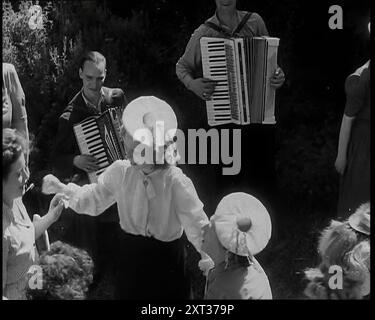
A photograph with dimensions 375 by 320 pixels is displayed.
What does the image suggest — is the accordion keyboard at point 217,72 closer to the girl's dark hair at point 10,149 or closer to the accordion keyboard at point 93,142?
the accordion keyboard at point 93,142

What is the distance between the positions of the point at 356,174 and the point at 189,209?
3.43 ft

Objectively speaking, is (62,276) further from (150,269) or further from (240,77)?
(240,77)

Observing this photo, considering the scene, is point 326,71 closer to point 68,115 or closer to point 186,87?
point 186,87

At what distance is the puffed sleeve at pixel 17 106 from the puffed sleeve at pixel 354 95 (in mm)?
1804

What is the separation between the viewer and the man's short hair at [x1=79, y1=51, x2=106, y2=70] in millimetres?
5719

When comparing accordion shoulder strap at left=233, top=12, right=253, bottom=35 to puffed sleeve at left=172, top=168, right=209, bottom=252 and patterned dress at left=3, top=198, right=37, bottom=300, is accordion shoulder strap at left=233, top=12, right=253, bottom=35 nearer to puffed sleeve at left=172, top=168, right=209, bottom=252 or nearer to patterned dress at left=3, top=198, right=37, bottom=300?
puffed sleeve at left=172, top=168, right=209, bottom=252

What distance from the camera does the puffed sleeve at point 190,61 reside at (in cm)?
565

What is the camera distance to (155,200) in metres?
5.34

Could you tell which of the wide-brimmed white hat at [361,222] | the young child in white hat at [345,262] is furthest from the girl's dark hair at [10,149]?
the wide-brimmed white hat at [361,222]

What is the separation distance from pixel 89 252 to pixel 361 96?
5.84 ft

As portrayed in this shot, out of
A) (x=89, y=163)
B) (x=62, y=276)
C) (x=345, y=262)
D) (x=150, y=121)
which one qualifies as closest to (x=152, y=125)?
(x=150, y=121)

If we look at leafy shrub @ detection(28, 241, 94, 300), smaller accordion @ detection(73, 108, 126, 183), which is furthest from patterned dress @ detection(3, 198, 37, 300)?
smaller accordion @ detection(73, 108, 126, 183)

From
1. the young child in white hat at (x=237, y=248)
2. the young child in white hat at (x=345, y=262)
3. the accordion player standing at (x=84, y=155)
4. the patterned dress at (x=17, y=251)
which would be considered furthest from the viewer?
the accordion player standing at (x=84, y=155)

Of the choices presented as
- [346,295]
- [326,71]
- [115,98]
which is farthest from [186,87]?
[346,295]
